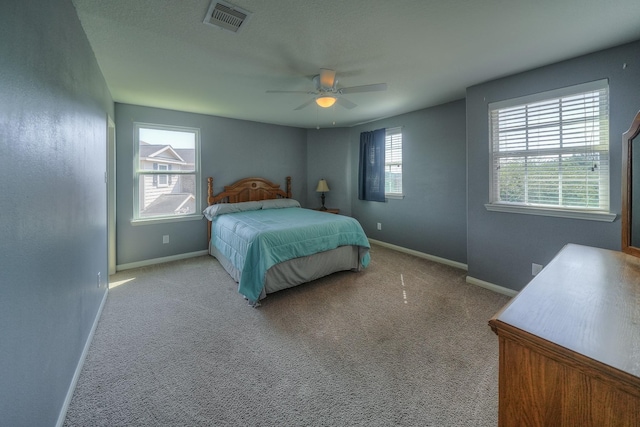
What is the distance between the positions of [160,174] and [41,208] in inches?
125

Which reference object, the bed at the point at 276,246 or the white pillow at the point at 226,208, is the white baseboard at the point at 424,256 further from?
the white pillow at the point at 226,208

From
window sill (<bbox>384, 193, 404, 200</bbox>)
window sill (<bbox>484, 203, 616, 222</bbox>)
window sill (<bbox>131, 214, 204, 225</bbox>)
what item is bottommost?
window sill (<bbox>131, 214, 204, 225</bbox>)

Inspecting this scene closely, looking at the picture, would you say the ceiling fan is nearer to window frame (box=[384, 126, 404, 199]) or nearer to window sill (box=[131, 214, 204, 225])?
window frame (box=[384, 126, 404, 199])

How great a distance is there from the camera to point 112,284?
3.25m

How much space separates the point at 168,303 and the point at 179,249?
1741 millimetres

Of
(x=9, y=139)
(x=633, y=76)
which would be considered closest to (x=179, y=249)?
(x=9, y=139)

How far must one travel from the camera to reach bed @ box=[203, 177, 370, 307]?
108 inches

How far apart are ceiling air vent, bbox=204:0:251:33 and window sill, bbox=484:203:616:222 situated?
303 cm

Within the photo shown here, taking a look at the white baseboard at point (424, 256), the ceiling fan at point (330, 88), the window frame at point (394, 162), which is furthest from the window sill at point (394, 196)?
the ceiling fan at point (330, 88)

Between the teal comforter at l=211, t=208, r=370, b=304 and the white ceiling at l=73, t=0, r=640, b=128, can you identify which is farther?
the teal comforter at l=211, t=208, r=370, b=304

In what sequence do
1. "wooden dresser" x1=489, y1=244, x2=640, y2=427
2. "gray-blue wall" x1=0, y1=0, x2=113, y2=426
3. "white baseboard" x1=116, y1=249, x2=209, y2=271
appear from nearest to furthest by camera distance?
1. "wooden dresser" x1=489, y1=244, x2=640, y2=427
2. "gray-blue wall" x1=0, y1=0, x2=113, y2=426
3. "white baseboard" x1=116, y1=249, x2=209, y2=271

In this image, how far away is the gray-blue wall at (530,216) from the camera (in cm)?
221

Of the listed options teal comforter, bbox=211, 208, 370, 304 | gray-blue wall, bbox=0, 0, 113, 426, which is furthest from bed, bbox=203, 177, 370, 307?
gray-blue wall, bbox=0, 0, 113, 426

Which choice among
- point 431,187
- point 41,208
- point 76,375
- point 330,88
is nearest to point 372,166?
point 431,187
